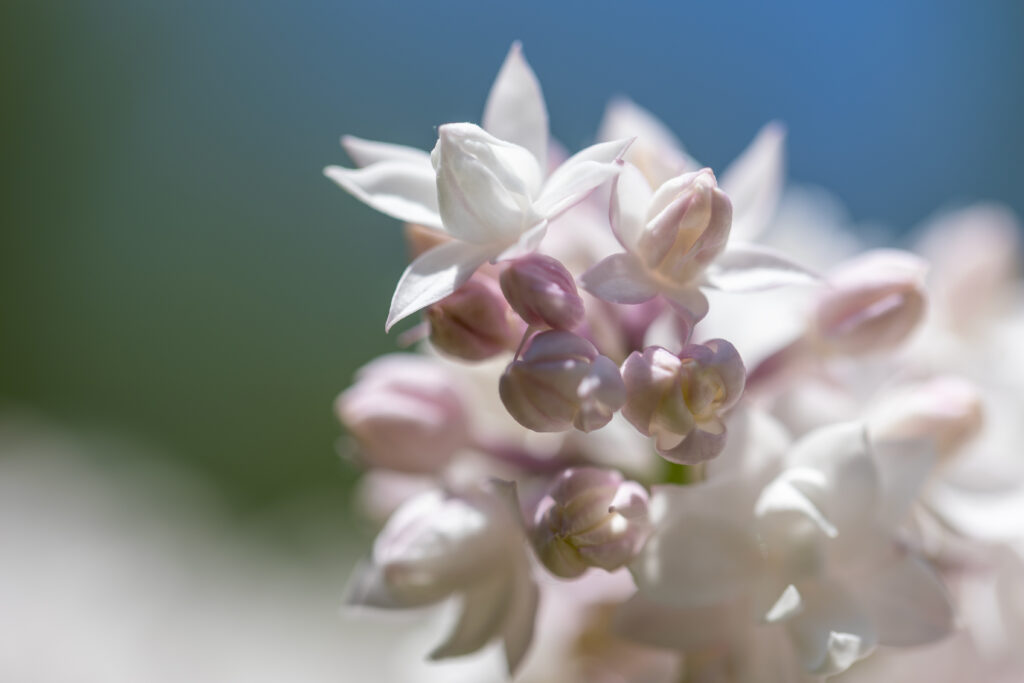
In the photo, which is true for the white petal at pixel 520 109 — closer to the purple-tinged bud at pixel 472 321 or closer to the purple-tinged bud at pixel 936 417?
the purple-tinged bud at pixel 472 321

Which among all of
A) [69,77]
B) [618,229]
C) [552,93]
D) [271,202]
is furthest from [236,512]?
[552,93]

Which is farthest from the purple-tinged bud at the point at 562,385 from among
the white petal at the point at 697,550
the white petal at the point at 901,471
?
the white petal at the point at 901,471

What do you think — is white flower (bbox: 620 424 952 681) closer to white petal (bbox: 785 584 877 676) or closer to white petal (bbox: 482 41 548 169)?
white petal (bbox: 785 584 877 676)

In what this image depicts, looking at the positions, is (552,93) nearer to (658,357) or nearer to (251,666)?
(251,666)

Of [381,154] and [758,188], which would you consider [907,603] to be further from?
[381,154]

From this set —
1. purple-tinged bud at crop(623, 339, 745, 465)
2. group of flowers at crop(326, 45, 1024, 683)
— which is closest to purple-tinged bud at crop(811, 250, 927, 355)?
group of flowers at crop(326, 45, 1024, 683)

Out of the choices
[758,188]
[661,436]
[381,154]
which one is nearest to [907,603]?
[661,436]
